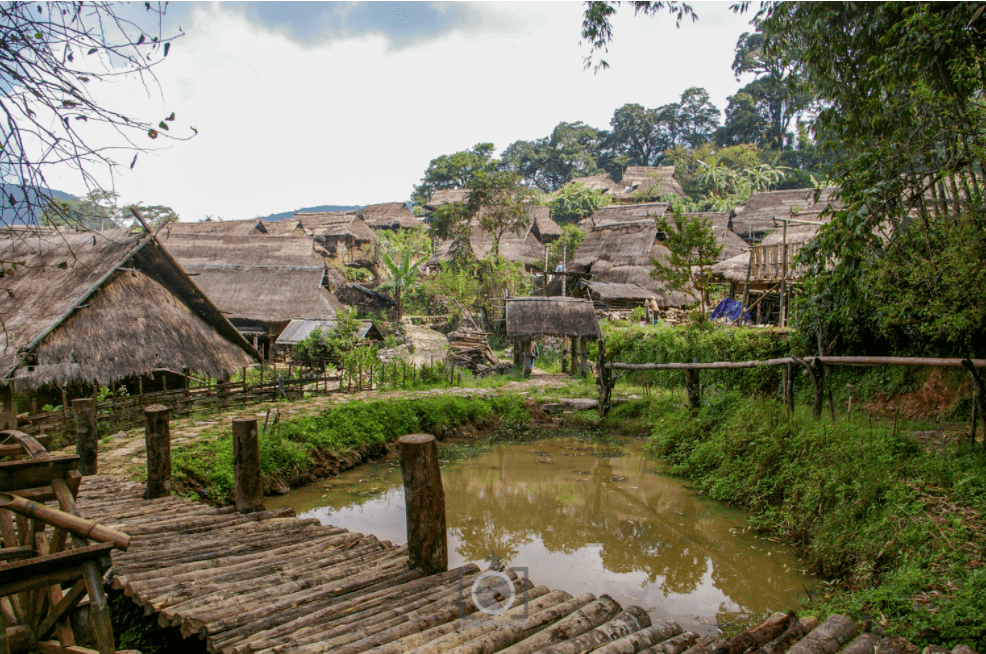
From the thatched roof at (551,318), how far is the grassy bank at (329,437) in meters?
2.87

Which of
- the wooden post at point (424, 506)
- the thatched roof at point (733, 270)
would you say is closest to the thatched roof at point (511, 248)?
the thatched roof at point (733, 270)

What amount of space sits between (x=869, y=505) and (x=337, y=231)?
29759mm

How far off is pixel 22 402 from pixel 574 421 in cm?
1006

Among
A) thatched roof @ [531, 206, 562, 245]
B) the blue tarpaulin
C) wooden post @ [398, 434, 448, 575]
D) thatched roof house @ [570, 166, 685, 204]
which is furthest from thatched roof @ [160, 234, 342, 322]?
thatched roof house @ [570, 166, 685, 204]

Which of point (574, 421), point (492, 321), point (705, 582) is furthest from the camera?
point (492, 321)

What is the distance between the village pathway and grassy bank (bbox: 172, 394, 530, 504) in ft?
1.49

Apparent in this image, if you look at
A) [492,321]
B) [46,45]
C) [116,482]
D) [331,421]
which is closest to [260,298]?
[492,321]

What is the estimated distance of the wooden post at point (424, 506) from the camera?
13.0 ft

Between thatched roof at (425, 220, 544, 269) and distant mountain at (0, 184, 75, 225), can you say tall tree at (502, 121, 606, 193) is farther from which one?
distant mountain at (0, 184, 75, 225)

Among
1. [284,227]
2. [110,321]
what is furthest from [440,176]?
[110,321]

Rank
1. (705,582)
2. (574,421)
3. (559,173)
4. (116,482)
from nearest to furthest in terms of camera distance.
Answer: (705,582)
(116,482)
(574,421)
(559,173)

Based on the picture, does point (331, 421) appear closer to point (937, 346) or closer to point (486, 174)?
point (937, 346)

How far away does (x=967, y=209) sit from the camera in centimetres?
655

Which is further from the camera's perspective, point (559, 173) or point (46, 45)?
point (559, 173)
